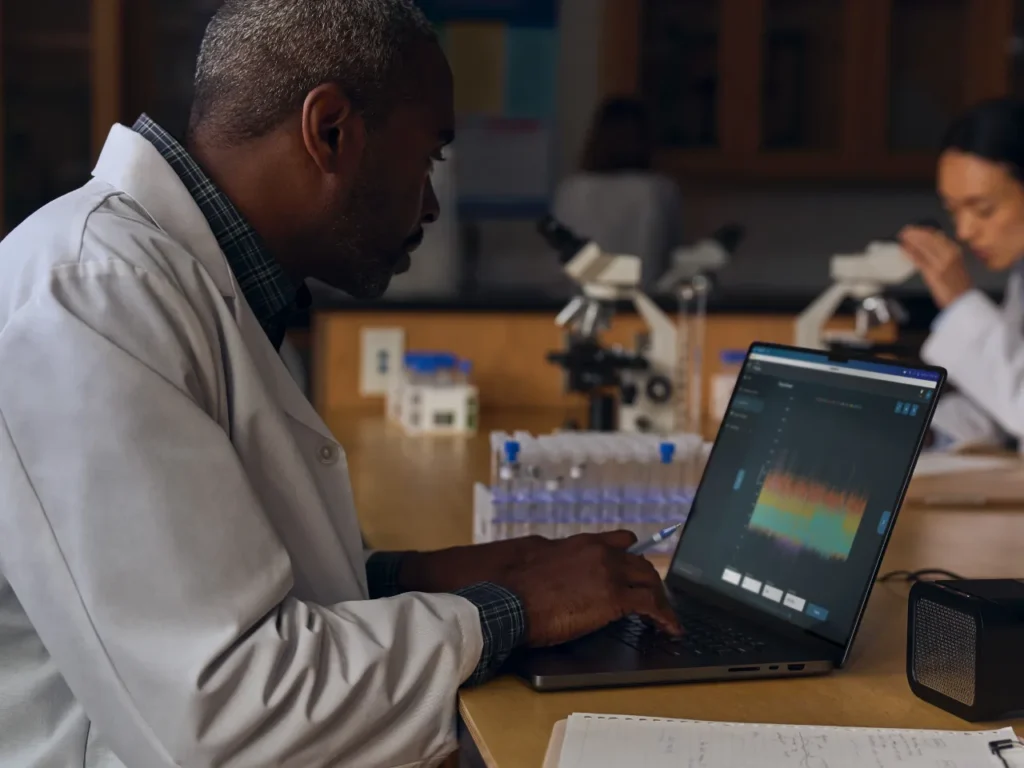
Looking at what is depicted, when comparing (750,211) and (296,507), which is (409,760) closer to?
(296,507)

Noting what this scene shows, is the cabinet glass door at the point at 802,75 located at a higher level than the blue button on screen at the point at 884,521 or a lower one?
higher

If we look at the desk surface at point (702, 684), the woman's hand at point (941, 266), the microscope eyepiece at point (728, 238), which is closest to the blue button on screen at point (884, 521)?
the desk surface at point (702, 684)

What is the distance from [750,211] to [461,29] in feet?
4.41

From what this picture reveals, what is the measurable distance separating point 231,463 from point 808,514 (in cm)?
54

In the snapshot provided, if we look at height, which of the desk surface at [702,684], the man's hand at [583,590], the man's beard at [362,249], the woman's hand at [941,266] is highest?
the man's beard at [362,249]

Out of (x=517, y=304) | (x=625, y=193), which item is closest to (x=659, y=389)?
(x=517, y=304)

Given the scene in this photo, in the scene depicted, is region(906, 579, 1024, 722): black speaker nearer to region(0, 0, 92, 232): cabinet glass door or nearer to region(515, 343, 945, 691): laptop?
region(515, 343, 945, 691): laptop

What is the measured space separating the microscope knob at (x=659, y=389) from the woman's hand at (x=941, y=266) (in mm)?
548

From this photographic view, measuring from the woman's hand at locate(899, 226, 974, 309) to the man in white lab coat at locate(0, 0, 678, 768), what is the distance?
5.08 ft

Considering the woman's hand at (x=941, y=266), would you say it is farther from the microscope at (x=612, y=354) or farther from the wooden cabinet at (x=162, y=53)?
the wooden cabinet at (x=162, y=53)

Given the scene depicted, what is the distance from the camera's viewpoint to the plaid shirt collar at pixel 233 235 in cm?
115

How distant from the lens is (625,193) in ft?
15.2

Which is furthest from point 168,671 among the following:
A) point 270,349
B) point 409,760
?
point 270,349

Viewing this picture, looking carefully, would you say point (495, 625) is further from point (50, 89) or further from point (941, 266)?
point (50, 89)
